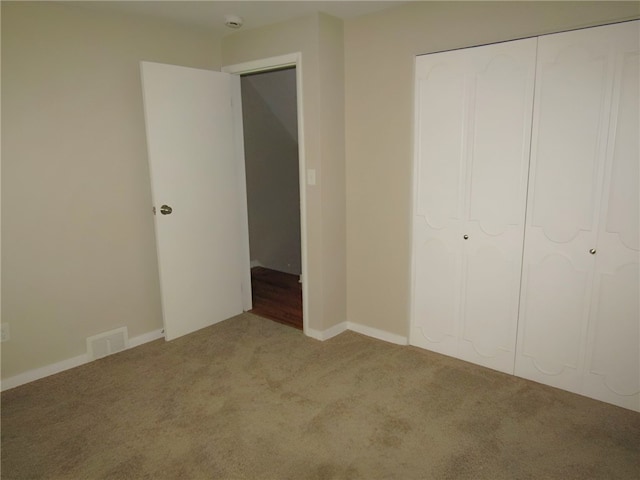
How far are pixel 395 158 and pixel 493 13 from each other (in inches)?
39.4

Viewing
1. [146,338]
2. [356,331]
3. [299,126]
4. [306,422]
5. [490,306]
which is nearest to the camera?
[306,422]

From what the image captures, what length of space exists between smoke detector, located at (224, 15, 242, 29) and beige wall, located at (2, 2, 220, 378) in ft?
1.30

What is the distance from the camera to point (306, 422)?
2.29 m

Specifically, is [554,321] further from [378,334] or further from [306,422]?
[306,422]

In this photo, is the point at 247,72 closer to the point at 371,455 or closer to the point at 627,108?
the point at 627,108

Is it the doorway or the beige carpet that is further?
the doorway

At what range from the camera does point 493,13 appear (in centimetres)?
245

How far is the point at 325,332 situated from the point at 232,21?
2.31 metres

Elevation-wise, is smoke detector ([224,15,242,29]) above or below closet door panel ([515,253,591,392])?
above

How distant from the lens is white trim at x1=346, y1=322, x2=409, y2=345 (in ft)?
10.4

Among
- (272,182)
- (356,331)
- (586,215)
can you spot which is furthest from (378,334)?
(272,182)

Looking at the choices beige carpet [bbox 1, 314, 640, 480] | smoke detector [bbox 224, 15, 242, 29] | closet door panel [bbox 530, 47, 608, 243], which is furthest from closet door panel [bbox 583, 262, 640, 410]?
smoke detector [bbox 224, 15, 242, 29]

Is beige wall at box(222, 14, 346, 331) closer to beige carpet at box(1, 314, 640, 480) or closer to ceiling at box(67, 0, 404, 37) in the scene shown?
ceiling at box(67, 0, 404, 37)

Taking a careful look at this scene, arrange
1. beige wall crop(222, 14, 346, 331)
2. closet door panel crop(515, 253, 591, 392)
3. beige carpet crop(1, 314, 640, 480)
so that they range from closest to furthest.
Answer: beige carpet crop(1, 314, 640, 480), closet door panel crop(515, 253, 591, 392), beige wall crop(222, 14, 346, 331)
